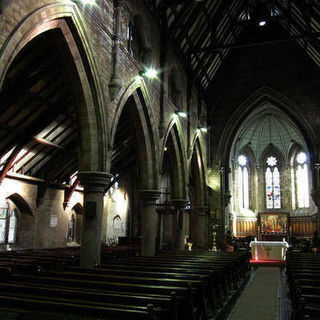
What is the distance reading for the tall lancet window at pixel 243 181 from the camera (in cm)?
3444

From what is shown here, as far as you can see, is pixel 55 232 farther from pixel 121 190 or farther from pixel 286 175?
pixel 286 175

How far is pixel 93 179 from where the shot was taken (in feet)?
35.8

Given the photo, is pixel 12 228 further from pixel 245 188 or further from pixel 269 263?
pixel 245 188

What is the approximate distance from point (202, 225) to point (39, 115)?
45.0ft

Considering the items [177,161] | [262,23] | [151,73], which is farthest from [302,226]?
[151,73]

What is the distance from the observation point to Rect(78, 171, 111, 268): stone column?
10.7 metres

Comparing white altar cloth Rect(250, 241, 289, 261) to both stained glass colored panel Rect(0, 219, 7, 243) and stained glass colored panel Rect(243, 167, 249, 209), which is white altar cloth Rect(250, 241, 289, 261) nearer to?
stained glass colored panel Rect(243, 167, 249, 209)

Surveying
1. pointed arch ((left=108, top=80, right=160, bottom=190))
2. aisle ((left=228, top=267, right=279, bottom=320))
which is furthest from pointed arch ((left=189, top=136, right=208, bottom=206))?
aisle ((left=228, top=267, right=279, bottom=320))

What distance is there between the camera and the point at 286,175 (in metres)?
34.0

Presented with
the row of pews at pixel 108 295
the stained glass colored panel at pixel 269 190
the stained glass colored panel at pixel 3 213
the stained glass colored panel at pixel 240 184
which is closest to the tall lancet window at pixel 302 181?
the stained glass colored panel at pixel 269 190

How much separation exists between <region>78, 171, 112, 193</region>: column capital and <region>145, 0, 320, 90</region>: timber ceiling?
8659 millimetres

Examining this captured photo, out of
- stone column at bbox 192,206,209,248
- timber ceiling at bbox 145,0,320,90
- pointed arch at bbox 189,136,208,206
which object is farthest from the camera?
pointed arch at bbox 189,136,208,206

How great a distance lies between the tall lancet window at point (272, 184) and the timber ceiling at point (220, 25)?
38.5ft

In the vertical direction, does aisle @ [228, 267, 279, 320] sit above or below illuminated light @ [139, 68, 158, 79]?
below
